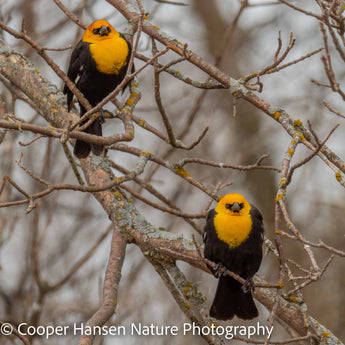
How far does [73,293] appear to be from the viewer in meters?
5.56

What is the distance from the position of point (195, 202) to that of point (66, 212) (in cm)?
211

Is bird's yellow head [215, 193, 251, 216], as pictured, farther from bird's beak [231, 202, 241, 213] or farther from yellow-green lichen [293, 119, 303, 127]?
yellow-green lichen [293, 119, 303, 127]

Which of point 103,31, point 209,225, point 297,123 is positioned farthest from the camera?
point 103,31

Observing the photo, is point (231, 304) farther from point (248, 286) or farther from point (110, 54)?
point (110, 54)

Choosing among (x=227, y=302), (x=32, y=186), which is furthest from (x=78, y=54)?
(x=32, y=186)

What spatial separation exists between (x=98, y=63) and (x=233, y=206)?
3.89 feet

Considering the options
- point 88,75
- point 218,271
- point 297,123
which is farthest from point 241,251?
point 88,75

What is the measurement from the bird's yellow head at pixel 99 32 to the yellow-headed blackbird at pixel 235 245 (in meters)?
1.21

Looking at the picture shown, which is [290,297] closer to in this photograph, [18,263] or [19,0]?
[18,263]

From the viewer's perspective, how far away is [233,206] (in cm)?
371

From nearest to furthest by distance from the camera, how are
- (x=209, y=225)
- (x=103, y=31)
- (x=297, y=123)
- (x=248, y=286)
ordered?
1. (x=297, y=123)
2. (x=248, y=286)
3. (x=209, y=225)
4. (x=103, y=31)

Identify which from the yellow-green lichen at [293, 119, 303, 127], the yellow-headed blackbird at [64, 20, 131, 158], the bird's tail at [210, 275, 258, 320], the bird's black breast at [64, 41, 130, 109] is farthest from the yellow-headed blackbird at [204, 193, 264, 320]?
the bird's black breast at [64, 41, 130, 109]

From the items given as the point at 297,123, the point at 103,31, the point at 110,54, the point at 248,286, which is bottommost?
the point at 248,286

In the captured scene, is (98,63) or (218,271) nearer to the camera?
(218,271)
